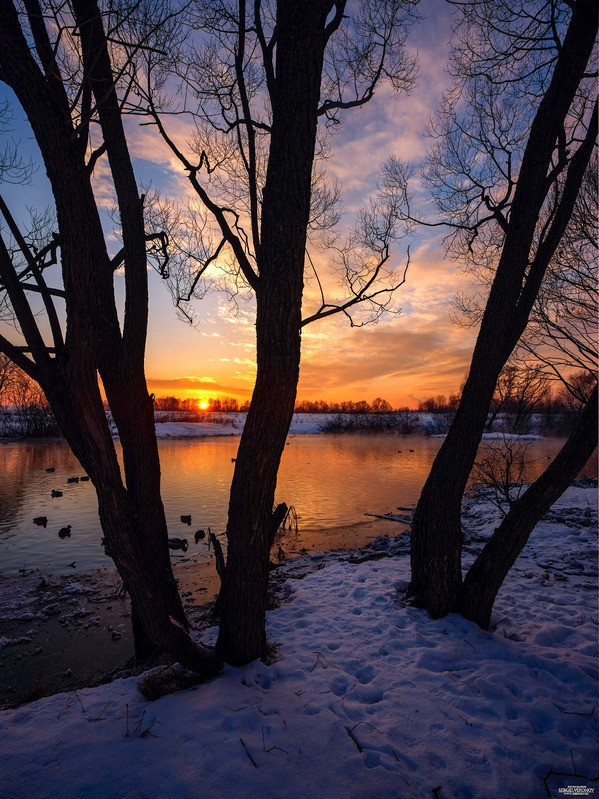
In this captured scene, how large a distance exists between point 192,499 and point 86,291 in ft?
38.6

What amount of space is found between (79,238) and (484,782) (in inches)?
164

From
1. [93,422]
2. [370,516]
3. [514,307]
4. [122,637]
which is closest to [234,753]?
[93,422]

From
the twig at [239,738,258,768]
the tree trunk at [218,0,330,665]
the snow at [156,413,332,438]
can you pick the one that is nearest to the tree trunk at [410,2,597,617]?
the tree trunk at [218,0,330,665]

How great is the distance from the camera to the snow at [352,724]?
2203 mm

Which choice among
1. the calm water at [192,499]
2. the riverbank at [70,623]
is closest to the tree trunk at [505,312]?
the riverbank at [70,623]

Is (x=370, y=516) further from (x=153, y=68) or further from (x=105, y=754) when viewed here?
(x=153, y=68)

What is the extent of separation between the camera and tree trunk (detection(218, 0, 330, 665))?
110 inches

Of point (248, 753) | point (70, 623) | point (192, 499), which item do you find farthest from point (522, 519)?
point (192, 499)

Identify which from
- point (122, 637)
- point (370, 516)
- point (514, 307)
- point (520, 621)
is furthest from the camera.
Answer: point (370, 516)

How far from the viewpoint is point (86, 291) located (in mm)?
2654

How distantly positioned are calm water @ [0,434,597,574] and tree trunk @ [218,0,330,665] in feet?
17.7

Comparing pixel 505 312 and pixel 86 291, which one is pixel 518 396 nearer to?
pixel 505 312

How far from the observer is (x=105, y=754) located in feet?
7.60

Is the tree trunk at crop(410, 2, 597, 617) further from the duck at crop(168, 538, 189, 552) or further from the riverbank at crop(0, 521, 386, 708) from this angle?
the duck at crop(168, 538, 189, 552)
